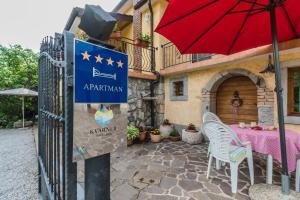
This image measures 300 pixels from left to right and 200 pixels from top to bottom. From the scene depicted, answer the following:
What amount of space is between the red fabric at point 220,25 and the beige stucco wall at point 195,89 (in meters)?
1.26

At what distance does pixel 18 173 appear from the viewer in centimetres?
358

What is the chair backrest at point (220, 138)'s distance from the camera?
2697 mm

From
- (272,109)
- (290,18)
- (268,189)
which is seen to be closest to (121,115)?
(268,189)

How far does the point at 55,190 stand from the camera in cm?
157

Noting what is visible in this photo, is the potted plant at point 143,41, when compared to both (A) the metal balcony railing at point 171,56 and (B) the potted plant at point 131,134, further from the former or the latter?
(B) the potted plant at point 131,134

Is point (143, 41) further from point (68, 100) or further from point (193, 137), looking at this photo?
point (68, 100)

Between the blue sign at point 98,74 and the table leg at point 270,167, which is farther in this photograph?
the table leg at point 270,167

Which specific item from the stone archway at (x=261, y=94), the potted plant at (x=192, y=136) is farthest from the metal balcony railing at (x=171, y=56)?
→ the potted plant at (x=192, y=136)

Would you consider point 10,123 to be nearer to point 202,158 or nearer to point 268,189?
point 202,158

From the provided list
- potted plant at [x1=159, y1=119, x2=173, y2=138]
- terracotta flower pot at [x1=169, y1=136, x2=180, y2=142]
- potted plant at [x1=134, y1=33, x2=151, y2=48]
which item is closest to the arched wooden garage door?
terracotta flower pot at [x1=169, y1=136, x2=180, y2=142]

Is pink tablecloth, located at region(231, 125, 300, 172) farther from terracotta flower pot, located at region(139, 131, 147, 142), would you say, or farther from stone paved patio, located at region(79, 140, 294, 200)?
terracotta flower pot, located at region(139, 131, 147, 142)

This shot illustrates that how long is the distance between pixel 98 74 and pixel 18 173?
3.82 meters

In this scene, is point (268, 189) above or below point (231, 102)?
below

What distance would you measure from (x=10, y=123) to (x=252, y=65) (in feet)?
40.5
